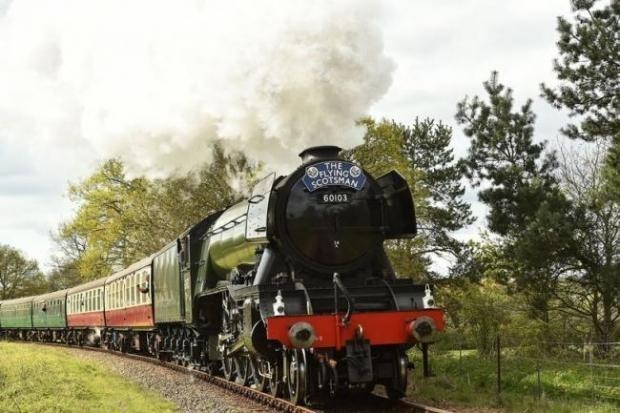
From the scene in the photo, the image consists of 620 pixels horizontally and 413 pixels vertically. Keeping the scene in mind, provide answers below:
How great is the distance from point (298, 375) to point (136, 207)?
1991cm

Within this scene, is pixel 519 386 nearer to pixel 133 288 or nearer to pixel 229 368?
pixel 229 368

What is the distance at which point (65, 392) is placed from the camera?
9242 mm

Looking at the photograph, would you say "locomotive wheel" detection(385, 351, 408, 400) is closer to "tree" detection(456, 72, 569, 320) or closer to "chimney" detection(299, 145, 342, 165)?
"chimney" detection(299, 145, 342, 165)

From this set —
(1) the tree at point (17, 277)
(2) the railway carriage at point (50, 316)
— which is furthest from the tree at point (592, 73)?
(1) the tree at point (17, 277)

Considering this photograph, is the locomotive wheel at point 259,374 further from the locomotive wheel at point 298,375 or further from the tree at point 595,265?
the tree at point 595,265

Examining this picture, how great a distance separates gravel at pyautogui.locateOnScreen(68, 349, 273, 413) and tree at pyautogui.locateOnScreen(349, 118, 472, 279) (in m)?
7.30

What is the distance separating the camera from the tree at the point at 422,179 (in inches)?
856

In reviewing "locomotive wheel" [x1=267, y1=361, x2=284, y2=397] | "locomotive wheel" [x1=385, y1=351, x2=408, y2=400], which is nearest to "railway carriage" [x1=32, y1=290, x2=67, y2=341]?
"locomotive wheel" [x1=267, y1=361, x2=284, y2=397]

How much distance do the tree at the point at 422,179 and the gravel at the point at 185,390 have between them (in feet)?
23.9

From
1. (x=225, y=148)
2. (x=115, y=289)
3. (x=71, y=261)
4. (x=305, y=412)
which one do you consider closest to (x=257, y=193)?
(x=305, y=412)

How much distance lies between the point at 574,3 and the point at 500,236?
5.66 m

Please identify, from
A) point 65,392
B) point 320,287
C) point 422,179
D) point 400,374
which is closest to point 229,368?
point 65,392

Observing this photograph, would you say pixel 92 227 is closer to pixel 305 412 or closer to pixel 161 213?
pixel 161 213

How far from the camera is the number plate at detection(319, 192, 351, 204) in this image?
28.5ft
